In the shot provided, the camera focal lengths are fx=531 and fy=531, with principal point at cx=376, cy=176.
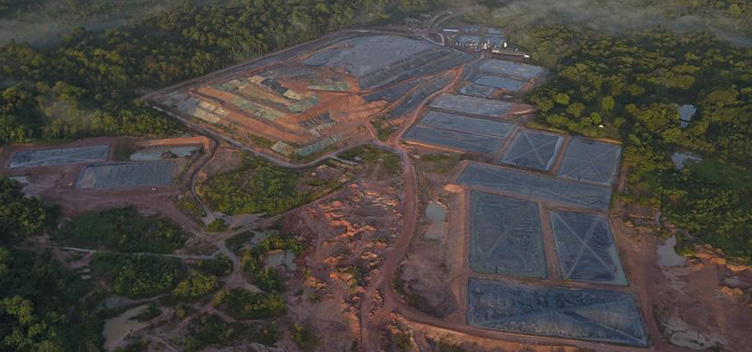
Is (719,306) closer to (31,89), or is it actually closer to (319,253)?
(319,253)

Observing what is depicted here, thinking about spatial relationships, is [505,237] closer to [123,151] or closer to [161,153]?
[161,153]

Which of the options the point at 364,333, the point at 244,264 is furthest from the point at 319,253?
the point at 364,333

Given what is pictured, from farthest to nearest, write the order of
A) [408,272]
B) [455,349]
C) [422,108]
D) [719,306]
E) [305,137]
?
[422,108], [305,137], [408,272], [719,306], [455,349]

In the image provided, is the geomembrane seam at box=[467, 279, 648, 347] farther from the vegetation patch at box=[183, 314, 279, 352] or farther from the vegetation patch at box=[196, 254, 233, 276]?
the vegetation patch at box=[196, 254, 233, 276]

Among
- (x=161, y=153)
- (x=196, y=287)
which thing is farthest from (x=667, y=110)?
(x=161, y=153)

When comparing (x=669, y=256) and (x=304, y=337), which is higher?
(x=669, y=256)

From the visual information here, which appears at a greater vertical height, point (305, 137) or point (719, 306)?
point (305, 137)
